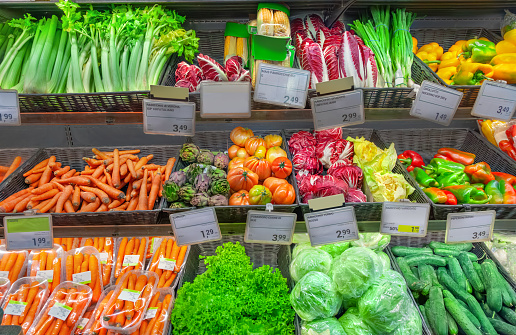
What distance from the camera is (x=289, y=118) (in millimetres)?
1380

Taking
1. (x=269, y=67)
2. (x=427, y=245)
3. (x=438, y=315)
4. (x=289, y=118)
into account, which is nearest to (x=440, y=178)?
(x=427, y=245)

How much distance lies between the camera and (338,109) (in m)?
1.30

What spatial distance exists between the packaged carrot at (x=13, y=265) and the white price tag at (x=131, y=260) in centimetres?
57

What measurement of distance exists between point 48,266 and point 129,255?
453 millimetres

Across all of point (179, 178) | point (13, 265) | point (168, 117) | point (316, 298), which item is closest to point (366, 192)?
point (316, 298)

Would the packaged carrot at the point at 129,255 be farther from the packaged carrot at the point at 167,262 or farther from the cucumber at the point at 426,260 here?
the cucumber at the point at 426,260

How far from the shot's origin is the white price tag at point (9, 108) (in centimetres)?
128

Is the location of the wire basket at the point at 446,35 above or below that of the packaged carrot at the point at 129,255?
above

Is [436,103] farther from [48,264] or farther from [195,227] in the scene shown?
[48,264]

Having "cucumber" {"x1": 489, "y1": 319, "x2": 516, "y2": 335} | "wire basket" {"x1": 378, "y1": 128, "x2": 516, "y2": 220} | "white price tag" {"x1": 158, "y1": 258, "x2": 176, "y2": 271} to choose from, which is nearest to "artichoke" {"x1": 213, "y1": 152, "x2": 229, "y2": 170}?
"white price tag" {"x1": 158, "y1": 258, "x2": 176, "y2": 271}

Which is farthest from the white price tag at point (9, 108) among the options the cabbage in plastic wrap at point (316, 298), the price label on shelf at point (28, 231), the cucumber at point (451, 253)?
the cucumber at point (451, 253)

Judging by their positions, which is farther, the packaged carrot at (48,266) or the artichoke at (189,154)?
the packaged carrot at (48,266)

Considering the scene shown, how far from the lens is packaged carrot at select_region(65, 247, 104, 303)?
1.93 meters

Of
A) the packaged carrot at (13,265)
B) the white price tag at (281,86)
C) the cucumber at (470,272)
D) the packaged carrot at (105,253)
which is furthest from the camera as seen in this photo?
the packaged carrot at (105,253)
